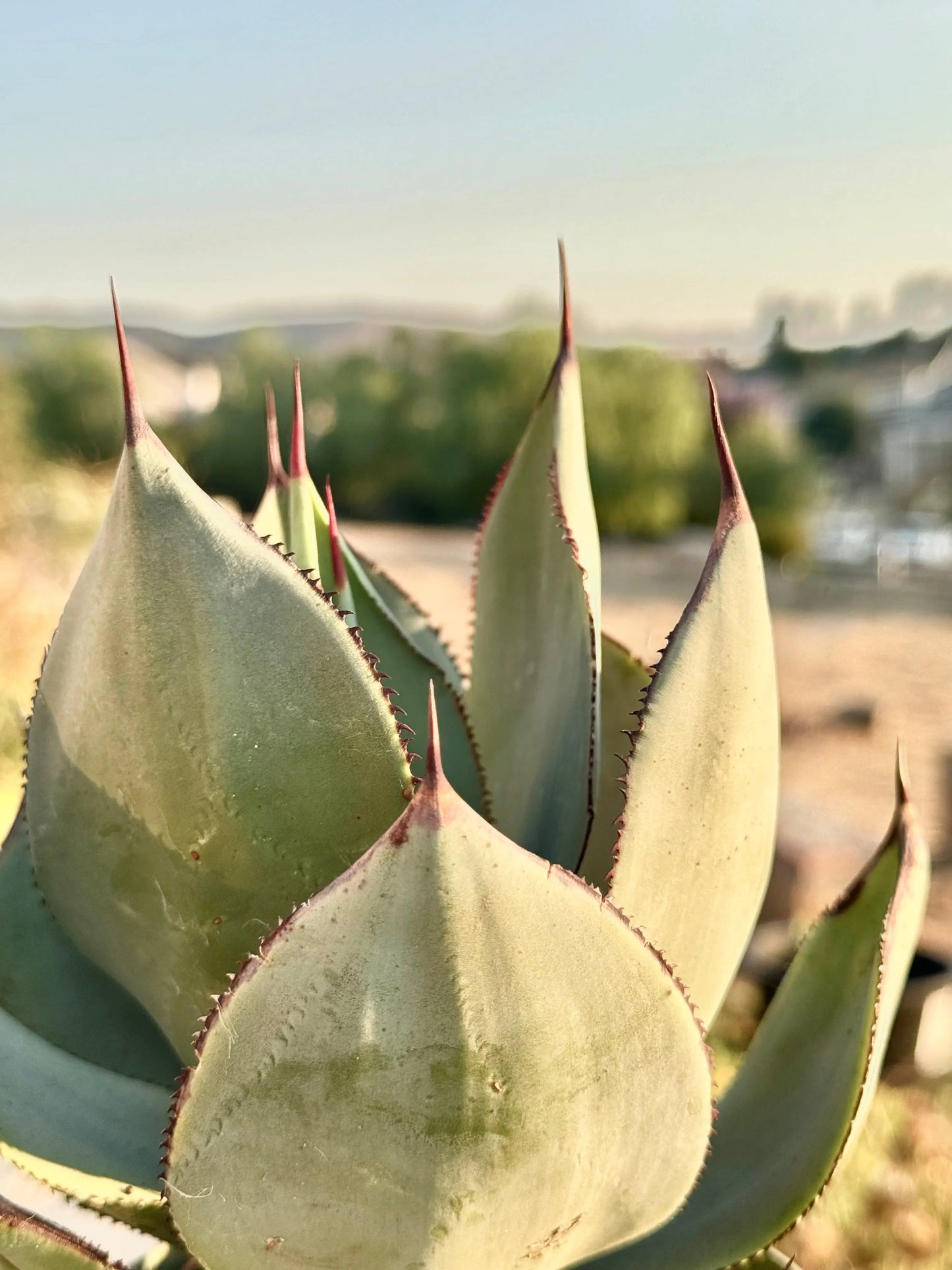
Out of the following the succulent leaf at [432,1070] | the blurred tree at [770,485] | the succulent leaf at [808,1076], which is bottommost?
the blurred tree at [770,485]

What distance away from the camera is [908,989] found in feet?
7.38

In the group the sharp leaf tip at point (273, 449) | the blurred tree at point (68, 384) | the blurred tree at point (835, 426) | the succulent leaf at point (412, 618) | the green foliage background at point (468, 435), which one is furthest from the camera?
the blurred tree at point (835, 426)

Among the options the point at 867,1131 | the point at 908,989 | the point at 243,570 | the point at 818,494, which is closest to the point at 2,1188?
the point at 243,570

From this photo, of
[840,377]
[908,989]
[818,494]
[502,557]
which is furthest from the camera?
[840,377]

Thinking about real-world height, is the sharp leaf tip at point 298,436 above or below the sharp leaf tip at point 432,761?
above

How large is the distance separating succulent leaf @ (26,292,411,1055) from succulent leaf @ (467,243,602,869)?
16cm

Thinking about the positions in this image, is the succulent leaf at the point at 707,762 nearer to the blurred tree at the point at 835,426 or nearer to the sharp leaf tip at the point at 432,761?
the sharp leaf tip at the point at 432,761

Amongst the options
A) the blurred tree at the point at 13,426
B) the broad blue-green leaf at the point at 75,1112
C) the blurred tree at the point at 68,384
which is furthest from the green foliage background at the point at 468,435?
the broad blue-green leaf at the point at 75,1112

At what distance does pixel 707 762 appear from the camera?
1.64 feet

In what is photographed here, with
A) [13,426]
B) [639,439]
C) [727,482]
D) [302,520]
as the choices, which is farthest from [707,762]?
[639,439]

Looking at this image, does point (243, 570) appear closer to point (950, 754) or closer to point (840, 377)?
point (950, 754)

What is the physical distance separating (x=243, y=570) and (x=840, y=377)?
25.6 meters

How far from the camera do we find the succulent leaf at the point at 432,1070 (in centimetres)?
35

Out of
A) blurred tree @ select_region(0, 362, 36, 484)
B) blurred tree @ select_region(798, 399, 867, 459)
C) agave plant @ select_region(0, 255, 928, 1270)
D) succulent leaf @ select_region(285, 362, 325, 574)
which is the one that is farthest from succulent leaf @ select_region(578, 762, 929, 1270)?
blurred tree @ select_region(798, 399, 867, 459)
